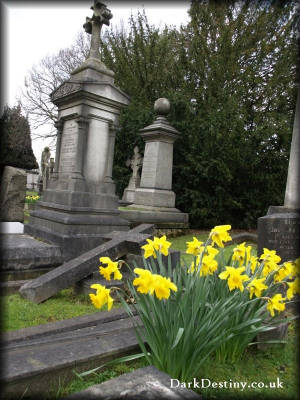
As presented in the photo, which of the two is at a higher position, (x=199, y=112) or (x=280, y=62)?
(x=280, y=62)

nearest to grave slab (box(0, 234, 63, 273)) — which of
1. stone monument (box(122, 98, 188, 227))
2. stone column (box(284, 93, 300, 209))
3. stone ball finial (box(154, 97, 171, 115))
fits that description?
stone column (box(284, 93, 300, 209))

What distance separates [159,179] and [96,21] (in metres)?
4.98

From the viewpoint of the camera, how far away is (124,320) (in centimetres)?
284

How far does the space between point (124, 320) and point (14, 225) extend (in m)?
4.74

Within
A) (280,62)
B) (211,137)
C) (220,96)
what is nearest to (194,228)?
(211,137)

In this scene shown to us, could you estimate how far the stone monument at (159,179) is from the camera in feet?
32.2

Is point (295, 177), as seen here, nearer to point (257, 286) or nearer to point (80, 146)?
point (257, 286)

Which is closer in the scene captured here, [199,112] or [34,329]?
[34,329]

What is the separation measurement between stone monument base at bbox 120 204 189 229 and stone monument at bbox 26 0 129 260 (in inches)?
107

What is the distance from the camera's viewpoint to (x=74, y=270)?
148 inches

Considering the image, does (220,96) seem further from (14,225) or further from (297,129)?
(14,225)

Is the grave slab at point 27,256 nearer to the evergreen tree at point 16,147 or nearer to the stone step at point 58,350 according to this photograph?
the stone step at point 58,350

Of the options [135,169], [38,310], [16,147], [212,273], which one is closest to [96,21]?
[38,310]

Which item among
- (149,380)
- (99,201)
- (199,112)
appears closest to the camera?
(149,380)
